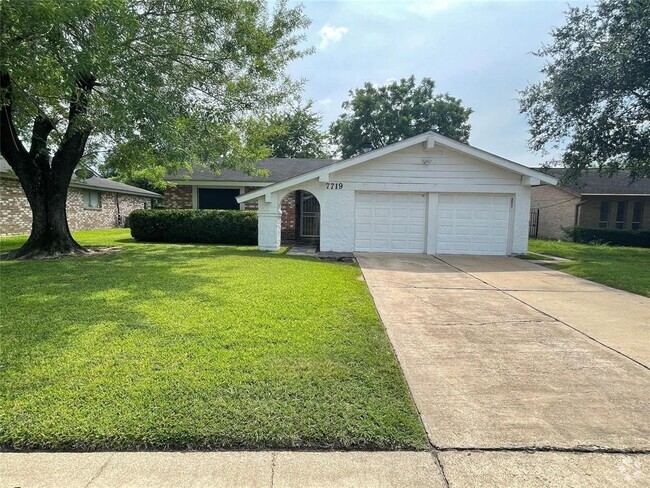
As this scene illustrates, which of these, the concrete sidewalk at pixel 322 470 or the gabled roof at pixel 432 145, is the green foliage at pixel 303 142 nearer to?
the gabled roof at pixel 432 145

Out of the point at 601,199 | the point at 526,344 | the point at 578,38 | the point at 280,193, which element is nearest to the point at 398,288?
the point at 526,344

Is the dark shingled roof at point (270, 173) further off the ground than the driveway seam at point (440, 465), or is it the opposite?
the dark shingled roof at point (270, 173)

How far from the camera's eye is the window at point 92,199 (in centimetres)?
2186

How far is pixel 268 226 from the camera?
1286 centimetres

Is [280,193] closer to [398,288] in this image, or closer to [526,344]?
[398,288]

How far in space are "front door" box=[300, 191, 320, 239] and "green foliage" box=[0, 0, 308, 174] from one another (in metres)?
5.52

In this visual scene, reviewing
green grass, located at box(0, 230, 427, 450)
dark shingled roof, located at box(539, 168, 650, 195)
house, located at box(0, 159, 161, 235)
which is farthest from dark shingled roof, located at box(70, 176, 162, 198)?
dark shingled roof, located at box(539, 168, 650, 195)

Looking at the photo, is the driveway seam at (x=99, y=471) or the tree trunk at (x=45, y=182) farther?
the tree trunk at (x=45, y=182)

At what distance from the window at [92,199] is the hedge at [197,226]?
27.6ft

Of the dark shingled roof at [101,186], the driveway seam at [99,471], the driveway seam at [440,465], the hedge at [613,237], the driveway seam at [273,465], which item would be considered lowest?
the driveway seam at [99,471]

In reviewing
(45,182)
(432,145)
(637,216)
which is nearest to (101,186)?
(45,182)

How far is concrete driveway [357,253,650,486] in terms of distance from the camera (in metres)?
2.53

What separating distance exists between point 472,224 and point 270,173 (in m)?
10.4

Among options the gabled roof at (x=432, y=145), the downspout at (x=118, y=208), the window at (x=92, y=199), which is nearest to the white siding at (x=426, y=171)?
the gabled roof at (x=432, y=145)
